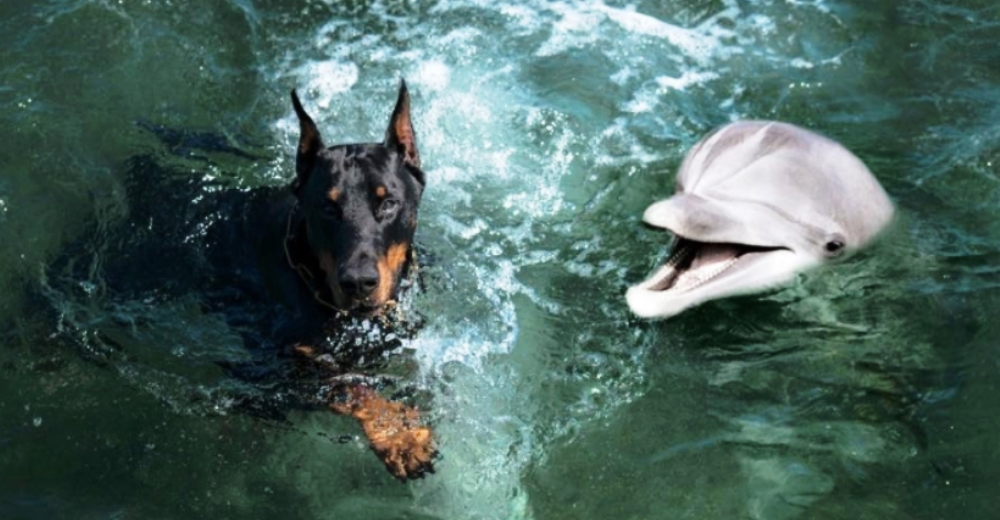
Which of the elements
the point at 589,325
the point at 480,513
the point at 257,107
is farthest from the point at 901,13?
the point at 480,513

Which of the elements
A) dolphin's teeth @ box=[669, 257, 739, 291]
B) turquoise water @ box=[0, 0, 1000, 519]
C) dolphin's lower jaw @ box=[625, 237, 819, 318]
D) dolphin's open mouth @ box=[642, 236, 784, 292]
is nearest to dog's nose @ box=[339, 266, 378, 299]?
turquoise water @ box=[0, 0, 1000, 519]

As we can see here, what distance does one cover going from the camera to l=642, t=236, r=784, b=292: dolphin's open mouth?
19.9 ft

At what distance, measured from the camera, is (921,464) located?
564 centimetres

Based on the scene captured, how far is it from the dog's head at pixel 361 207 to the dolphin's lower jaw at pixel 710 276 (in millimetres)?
1170

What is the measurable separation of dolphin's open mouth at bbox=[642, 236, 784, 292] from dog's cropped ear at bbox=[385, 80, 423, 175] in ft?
4.34

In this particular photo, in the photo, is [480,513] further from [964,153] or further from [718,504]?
[964,153]

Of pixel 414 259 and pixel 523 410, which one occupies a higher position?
pixel 414 259

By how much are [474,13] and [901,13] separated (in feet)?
9.82

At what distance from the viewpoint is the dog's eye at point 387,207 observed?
5852mm

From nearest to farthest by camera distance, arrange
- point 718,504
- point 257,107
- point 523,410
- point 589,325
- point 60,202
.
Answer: point 718,504 → point 523,410 → point 589,325 → point 60,202 → point 257,107

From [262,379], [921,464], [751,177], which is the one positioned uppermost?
[751,177]

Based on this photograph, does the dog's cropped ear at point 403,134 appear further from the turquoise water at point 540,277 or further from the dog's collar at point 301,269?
the turquoise water at point 540,277

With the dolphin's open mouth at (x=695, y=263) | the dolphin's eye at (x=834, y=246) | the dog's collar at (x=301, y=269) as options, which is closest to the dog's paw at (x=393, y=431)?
the dog's collar at (x=301, y=269)

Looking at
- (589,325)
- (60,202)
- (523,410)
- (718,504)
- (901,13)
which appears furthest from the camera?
(901,13)
